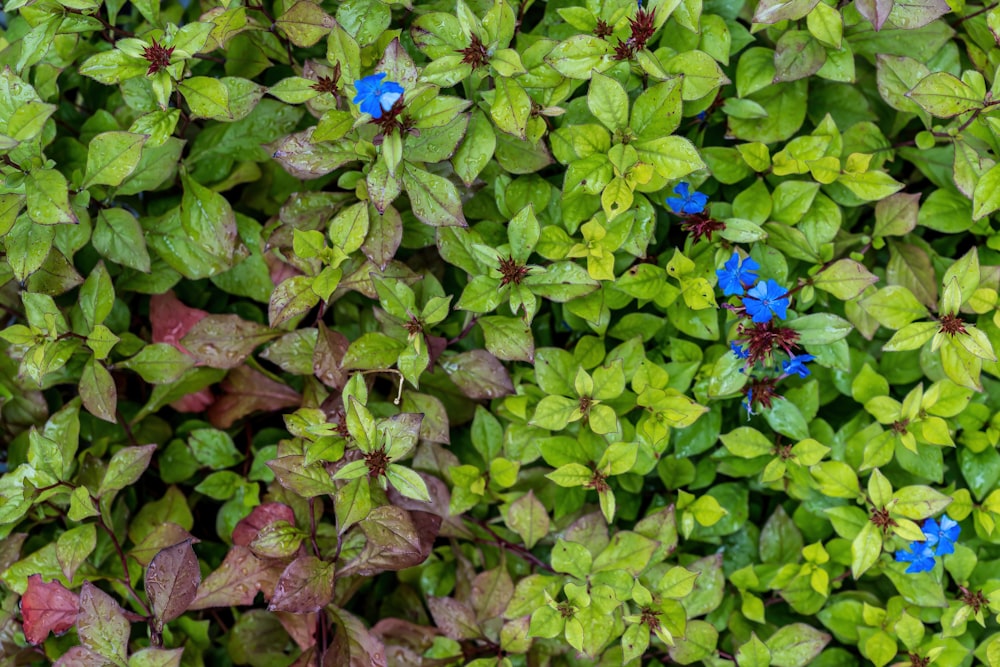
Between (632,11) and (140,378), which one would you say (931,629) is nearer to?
(632,11)

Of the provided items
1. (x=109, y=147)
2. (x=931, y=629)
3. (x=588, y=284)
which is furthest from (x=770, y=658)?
(x=109, y=147)

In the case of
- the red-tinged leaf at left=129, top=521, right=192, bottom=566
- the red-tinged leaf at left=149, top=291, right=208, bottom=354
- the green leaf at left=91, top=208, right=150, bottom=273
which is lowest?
the red-tinged leaf at left=129, top=521, right=192, bottom=566

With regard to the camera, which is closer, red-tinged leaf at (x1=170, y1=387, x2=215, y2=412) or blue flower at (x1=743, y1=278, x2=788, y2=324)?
blue flower at (x1=743, y1=278, x2=788, y2=324)

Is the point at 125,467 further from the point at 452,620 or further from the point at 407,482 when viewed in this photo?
the point at 452,620

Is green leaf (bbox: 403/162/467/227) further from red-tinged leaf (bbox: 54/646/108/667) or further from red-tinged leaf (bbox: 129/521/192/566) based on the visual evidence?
red-tinged leaf (bbox: 54/646/108/667)

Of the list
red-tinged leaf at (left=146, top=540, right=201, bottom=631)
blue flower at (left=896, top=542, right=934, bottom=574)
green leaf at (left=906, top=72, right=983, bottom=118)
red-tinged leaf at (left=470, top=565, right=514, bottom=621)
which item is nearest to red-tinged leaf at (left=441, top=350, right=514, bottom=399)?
red-tinged leaf at (left=470, top=565, right=514, bottom=621)

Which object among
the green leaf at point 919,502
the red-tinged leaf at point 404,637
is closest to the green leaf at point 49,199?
the red-tinged leaf at point 404,637

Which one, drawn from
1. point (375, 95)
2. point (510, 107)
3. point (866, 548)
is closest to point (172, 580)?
point (375, 95)
